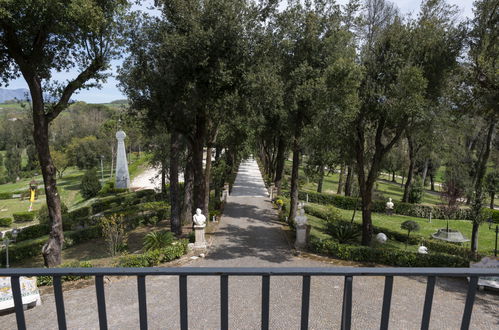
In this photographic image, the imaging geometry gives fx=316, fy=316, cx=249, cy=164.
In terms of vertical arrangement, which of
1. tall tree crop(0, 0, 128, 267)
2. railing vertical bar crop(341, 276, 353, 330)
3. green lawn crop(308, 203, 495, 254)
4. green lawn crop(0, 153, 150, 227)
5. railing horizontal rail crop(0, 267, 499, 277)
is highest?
tall tree crop(0, 0, 128, 267)

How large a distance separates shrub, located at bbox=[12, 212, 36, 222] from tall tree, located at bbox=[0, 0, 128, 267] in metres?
21.0

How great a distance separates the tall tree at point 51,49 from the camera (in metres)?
9.10

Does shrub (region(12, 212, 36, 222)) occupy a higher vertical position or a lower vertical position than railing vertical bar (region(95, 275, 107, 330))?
lower

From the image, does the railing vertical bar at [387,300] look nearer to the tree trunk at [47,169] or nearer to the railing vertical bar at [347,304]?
the railing vertical bar at [347,304]

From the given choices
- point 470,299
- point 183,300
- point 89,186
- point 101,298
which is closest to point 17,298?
point 101,298

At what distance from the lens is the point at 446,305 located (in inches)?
360

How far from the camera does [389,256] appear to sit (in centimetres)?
1279

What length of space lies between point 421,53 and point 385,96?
2.14m

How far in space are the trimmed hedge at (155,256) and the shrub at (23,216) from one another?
889 inches

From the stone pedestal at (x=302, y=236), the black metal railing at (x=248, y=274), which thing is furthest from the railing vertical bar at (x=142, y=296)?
the stone pedestal at (x=302, y=236)

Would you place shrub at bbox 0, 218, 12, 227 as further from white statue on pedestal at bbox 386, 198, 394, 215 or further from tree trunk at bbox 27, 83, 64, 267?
white statue on pedestal at bbox 386, 198, 394, 215

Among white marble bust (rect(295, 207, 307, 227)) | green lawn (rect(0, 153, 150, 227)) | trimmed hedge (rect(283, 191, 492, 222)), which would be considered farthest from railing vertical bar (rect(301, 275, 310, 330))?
green lawn (rect(0, 153, 150, 227))

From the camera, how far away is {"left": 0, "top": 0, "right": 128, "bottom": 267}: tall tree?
29.9 ft

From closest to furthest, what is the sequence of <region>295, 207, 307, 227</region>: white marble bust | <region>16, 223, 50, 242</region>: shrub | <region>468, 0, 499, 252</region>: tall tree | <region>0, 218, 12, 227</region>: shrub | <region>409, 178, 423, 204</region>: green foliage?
<region>468, 0, 499, 252</region>: tall tree < <region>295, 207, 307, 227</region>: white marble bust < <region>16, 223, 50, 242</region>: shrub < <region>0, 218, 12, 227</region>: shrub < <region>409, 178, 423, 204</region>: green foliage
